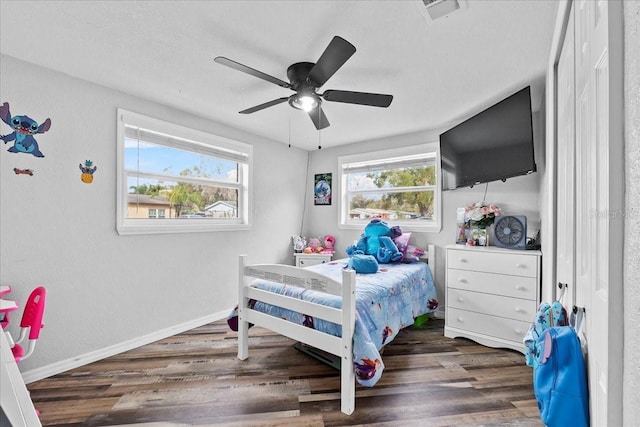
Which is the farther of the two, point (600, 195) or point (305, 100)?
point (305, 100)

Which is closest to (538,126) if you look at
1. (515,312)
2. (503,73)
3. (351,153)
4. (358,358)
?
(503,73)

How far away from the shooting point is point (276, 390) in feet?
6.37

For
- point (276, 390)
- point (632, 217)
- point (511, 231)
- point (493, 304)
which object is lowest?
point (276, 390)

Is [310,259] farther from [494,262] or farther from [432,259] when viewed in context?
[494,262]

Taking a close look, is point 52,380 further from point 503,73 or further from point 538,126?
point 538,126

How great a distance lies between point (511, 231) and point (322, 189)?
7.94 ft

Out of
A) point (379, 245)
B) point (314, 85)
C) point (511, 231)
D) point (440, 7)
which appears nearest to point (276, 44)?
point (314, 85)

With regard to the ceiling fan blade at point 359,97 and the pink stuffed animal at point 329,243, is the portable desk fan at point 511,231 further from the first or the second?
the pink stuffed animal at point 329,243

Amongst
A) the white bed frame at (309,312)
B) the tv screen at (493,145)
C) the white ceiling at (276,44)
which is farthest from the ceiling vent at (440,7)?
the white bed frame at (309,312)

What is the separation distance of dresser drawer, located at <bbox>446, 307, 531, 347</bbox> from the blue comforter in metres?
0.28

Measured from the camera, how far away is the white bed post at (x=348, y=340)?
1729 mm

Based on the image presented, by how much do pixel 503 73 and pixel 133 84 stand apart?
2.85 meters

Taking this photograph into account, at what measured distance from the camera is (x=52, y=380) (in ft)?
6.63

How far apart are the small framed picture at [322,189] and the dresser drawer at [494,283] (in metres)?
1.99
